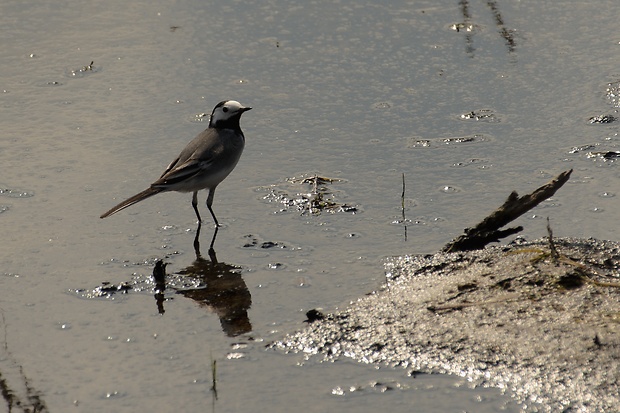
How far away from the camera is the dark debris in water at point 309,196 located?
7.90m

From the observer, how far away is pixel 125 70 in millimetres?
10070

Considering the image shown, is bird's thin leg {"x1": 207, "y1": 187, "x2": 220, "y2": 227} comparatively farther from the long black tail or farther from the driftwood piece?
the driftwood piece

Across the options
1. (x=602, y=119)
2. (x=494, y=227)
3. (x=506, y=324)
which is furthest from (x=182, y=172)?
(x=602, y=119)

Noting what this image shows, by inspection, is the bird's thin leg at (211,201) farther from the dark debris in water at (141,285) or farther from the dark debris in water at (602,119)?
the dark debris in water at (602,119)

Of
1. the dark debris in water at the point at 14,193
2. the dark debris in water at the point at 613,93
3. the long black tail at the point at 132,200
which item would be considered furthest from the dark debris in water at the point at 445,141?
the dark debris in water at the point at 14,193

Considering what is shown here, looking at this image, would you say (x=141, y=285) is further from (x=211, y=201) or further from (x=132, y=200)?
(x=211, y=201)

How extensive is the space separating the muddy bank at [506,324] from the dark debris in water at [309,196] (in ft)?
3.76

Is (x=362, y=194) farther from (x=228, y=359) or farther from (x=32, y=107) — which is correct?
(x=32, y=107)

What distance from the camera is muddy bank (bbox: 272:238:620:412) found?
5.50 meters

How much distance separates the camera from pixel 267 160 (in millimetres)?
8664

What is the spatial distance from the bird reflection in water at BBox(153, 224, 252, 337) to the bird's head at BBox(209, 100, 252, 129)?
1.39 metres

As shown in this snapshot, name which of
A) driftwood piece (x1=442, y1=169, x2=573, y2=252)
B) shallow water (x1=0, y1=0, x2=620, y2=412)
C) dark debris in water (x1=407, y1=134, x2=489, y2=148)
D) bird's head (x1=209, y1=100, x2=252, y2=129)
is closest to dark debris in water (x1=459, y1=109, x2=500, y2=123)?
shallow water (x1=0, y1=0, x2=620, y2=412)

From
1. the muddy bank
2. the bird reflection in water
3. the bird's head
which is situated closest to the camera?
the muddy bank

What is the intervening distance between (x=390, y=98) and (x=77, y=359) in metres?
4.27
